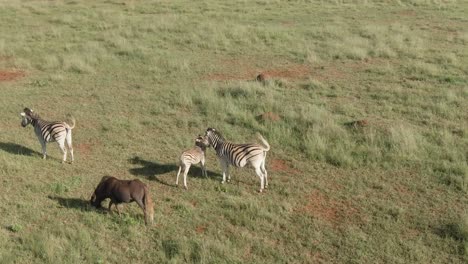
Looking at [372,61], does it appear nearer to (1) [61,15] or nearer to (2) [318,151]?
(2) [318,151]

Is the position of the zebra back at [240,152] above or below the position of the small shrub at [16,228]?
above

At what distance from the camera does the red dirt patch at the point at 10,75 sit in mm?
21656

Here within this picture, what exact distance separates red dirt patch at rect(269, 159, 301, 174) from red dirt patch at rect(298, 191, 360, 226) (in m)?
1.44

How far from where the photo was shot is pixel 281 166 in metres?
13.8

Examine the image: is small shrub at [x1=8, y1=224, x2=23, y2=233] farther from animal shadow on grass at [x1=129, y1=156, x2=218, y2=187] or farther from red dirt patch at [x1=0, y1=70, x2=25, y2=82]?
red dirt patch at [x1=0, y1=70, x2=25, y2=82]

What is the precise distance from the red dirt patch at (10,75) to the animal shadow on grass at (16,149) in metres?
7.58

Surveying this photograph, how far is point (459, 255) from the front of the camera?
388 inches

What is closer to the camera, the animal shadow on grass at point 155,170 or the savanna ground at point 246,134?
the savanna ground at point 246,134

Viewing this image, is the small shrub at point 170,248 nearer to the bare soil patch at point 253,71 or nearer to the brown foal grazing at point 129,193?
the brown foal grazing at point 129,193

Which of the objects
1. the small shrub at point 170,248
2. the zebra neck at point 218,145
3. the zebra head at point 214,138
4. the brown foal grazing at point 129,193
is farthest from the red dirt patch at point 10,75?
the small shrub at point 170,248

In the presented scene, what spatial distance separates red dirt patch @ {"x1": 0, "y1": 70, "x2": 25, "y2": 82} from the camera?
2166cm

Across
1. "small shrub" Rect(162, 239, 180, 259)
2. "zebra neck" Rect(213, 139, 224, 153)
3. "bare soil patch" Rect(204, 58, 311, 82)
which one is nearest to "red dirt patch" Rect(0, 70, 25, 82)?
"bare soil patch" Rect(204, 58, 311, 82)

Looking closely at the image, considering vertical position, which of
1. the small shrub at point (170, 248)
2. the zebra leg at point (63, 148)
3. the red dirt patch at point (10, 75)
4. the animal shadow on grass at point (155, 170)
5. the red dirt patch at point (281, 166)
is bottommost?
the small shrub at point (170, 248)

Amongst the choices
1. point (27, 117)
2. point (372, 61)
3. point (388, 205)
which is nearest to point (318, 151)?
point (388, 205)
